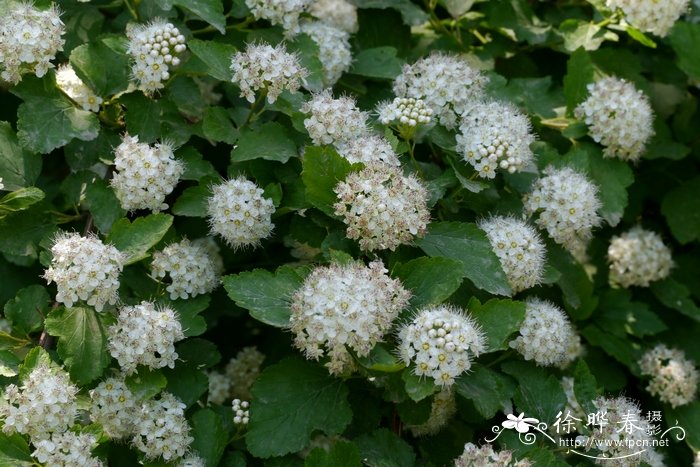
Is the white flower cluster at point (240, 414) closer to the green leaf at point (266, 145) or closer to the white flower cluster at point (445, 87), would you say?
the green leaf at point (266, 145)

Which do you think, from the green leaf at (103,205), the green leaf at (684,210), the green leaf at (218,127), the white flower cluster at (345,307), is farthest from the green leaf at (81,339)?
the green leaf at (684,210)

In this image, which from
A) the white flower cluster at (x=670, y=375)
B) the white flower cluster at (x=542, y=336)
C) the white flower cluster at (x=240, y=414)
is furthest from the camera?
the white flower cluster at (x=670, y=375)

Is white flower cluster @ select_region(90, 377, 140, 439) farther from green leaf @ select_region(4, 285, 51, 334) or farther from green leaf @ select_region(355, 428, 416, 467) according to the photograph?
green leaf @ select_region(355, 428, 416, 467)

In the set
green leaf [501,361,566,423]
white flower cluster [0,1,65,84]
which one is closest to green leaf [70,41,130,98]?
white flower cluster [0,1,65,84]

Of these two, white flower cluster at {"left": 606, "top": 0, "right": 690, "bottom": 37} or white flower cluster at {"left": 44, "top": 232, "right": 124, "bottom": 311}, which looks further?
white flower cluster at {"left": 606, "top": 0, "right": 690, "bottom": 37}

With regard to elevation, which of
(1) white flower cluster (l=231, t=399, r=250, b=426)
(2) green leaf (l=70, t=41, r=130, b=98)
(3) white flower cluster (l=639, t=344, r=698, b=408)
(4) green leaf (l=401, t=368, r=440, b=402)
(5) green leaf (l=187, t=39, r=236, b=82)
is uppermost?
(5) green leaf (l=187, t=39, r=236, b=82)

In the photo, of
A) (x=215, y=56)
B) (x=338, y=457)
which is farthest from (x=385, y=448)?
(x=215, y=56)

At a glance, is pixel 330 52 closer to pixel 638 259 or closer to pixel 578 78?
pixel 578 78
